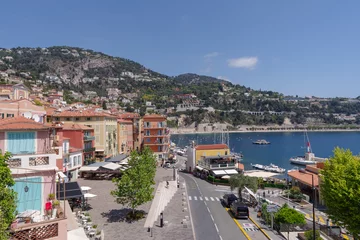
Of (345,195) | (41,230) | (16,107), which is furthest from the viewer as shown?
(16,107)

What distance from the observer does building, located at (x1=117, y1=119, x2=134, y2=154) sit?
195ft

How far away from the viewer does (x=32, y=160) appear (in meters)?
12.5

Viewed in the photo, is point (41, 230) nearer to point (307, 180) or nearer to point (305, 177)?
point (307, 180)

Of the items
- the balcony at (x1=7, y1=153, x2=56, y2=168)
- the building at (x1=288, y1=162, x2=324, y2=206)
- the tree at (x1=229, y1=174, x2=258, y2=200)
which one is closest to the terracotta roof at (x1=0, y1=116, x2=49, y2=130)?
the balcony at (x1=7, y1=153, x2=56, y2=168)

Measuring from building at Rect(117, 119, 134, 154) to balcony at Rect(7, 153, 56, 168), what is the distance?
151 feet

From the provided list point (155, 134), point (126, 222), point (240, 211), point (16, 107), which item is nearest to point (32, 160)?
point (126, 222)

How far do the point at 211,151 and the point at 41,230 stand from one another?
4620 centimetres

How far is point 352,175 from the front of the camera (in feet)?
65.1

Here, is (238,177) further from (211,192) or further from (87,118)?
(87,118)

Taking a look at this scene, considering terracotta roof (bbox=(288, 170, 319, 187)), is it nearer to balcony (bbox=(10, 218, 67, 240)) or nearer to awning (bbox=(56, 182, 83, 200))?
awning (bbox=(56, 182, 83, 200))

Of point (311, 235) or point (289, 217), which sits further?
point (289, 217)

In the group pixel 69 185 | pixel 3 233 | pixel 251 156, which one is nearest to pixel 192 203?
pixel 69 185

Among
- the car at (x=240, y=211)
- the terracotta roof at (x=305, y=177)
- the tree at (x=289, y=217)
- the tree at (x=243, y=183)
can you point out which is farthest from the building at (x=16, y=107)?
the terracotta roof at (x=305, y=177)

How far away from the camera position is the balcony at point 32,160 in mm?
12008
